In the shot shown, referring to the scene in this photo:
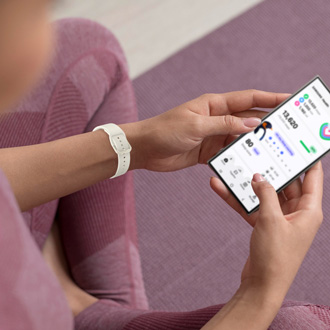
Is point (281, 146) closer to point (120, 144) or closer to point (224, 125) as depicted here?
point (224, 125)

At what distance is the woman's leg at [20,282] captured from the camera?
381 mm

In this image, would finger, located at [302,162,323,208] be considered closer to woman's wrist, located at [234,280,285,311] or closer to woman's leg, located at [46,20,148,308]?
woman's wrist, located at [234,280,285,311]

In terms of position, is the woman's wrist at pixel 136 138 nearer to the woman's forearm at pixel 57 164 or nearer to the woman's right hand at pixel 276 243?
the woman's forearm at pixel 57 164

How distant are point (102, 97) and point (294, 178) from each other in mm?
380

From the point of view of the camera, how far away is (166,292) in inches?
41.1

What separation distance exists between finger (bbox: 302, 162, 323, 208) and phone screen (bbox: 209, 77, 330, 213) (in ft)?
0.04

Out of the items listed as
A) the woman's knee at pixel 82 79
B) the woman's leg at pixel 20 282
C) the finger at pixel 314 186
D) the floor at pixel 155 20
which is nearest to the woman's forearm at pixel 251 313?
the finger at pixel 314 186

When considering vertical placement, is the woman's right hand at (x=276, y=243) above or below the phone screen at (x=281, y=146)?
below

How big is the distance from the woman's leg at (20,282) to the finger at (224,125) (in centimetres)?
36

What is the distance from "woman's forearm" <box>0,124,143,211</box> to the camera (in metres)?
0.73

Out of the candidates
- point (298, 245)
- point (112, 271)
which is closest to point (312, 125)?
point (298, 245)

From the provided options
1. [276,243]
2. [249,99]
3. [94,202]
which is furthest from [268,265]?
[94,202]

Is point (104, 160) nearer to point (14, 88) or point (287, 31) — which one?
point (14, 88)

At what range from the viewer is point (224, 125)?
2.33ft
